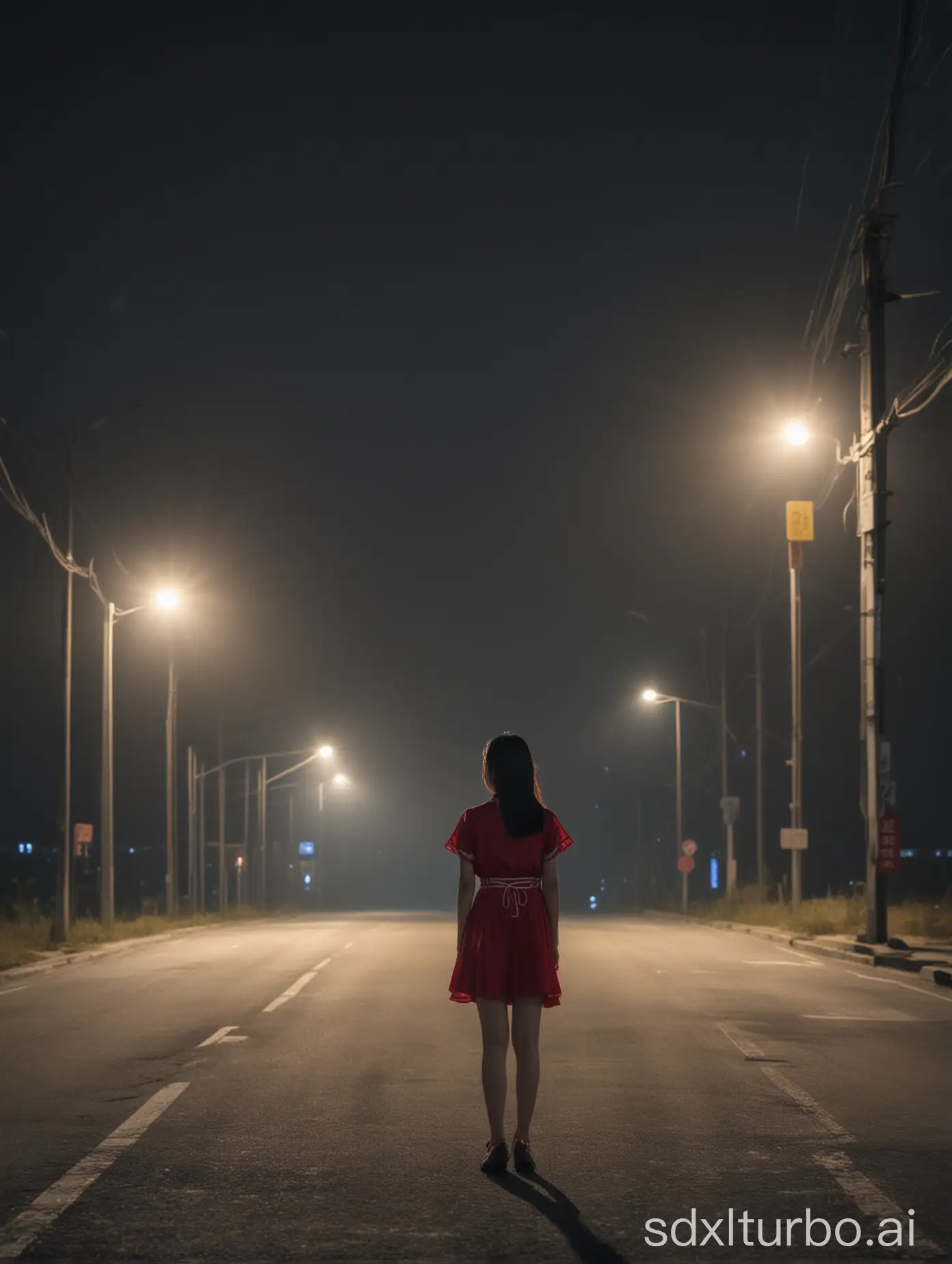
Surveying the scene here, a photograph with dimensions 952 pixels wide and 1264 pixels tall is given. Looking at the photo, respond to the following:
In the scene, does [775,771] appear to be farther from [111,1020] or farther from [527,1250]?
[527,1250]

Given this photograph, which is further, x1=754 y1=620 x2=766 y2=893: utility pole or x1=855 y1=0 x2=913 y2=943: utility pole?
x1=754 y1=620 x2=766 y2=893: utility pole

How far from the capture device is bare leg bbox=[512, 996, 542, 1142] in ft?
26.2

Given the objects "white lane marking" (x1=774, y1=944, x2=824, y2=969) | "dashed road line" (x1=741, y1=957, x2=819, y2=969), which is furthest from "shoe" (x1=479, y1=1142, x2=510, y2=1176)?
"white lane marking" (x1=774, y1=944, x2=824, y2=969)

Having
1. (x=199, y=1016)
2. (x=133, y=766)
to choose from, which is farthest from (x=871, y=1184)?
(x=133, y=766)

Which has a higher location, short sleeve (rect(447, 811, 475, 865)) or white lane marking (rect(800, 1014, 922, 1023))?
short sleeve (rect(447, 811, 475, 865))

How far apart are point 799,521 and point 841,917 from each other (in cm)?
843

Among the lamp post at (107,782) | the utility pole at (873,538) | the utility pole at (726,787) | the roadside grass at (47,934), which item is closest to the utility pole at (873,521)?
the utility pole at (873,538)

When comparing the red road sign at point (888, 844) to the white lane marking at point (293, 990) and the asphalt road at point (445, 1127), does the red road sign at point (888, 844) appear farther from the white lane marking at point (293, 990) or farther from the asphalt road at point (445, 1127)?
the white lane marking at point (293, 990)

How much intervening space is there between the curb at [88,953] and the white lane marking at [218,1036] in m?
8.47

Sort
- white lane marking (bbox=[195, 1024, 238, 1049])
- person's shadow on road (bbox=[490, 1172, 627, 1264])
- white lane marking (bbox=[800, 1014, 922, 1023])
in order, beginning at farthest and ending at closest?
white lane marking (bbox=[800, 1014, 922, 1023])
white lane marking (bbox=[195, 1024, 238, 1049])
person's shadow on road (bbox=[490, 1172, 627, 1264])

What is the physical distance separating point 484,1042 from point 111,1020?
8.58 metres

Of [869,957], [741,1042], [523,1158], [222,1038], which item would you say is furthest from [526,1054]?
[869,957]

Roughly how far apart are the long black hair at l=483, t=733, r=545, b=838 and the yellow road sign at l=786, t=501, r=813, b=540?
25767mm

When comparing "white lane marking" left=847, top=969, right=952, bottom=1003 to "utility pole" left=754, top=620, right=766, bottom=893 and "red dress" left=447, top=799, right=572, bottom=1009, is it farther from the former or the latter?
"utility pole" left=754, top=620, right=766, bottom=893
